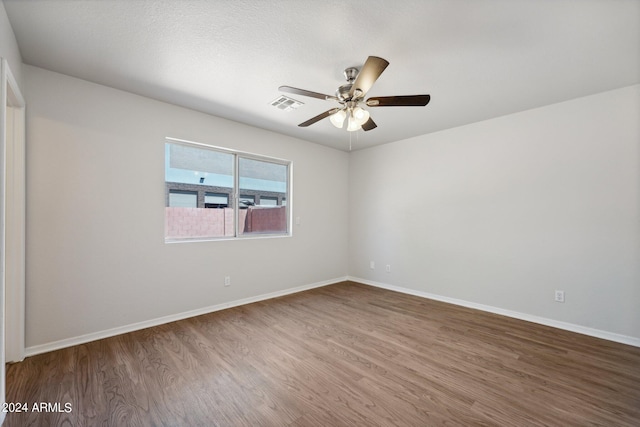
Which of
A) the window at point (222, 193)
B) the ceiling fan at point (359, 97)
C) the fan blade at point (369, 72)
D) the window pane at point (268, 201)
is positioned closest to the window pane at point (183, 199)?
the window at point (222, 193)

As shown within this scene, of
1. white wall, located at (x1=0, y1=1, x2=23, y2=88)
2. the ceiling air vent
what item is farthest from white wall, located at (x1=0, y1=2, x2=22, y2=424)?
the ceiling air vent

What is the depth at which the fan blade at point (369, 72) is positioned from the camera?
1708 millimetres

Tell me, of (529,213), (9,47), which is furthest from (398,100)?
(9,47)

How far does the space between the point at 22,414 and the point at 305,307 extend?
256 cm

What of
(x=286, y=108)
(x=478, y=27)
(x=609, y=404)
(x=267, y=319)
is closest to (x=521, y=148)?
(x=478, y=27)

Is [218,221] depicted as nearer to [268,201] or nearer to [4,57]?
[268,201]

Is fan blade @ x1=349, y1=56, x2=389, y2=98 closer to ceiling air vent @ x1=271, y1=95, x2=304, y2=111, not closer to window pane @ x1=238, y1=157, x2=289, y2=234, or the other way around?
ceiling air vent @ x1=271, y1=95, x2=304, y2=111

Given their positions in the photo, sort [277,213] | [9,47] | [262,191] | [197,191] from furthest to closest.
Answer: [277,213] → [262,191] → [197,191] → [9,47]

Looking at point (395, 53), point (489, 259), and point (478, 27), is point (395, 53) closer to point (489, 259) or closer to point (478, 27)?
point (478, 27)

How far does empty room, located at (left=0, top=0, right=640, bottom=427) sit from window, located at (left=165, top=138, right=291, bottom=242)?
3 cm

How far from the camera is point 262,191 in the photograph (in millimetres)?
4070

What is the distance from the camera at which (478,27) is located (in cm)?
183

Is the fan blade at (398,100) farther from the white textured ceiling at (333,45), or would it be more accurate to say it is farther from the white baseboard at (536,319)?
the white baseboard at (536,319)

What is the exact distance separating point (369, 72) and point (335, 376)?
2.29 m
